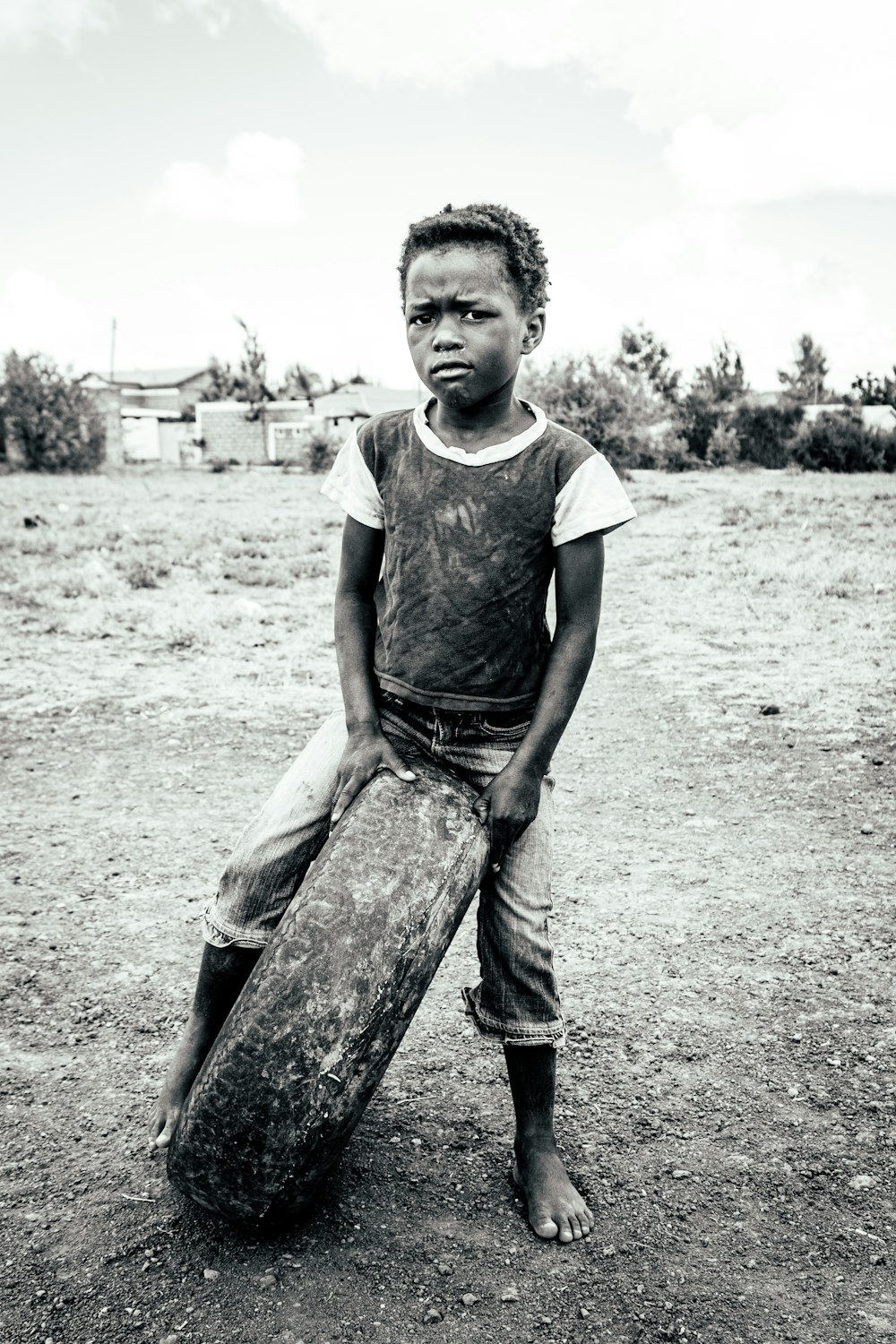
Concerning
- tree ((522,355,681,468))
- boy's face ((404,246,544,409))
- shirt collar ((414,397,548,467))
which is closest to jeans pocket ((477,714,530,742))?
shirt collar ((414,397,548,467))

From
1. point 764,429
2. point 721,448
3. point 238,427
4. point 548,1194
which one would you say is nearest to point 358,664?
point 548,1194

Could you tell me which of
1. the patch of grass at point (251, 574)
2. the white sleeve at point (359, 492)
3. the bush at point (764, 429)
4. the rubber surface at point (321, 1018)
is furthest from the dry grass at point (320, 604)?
the bush at point (764, 429)

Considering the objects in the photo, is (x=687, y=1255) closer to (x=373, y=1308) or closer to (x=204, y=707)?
(x=373, y=1308)

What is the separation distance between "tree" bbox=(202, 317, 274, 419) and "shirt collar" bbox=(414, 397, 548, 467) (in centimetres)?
4784

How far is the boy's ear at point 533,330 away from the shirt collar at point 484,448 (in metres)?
0.17

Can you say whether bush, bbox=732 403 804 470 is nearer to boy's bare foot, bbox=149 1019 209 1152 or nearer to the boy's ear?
the boy's ear

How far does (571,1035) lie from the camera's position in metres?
2.93

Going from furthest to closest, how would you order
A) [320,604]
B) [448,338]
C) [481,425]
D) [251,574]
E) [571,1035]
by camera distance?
[251,574] → [320,604] → [571,1035] → [481,425] → [448,338]

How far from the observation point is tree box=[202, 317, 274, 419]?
5362 cm

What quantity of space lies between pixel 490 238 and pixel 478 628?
775 mm

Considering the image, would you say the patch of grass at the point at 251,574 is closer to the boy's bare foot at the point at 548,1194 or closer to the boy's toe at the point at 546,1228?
the boy's bare foot at the point at 548,1194

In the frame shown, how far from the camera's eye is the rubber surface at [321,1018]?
1.94 meters

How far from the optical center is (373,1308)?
1.93 meters

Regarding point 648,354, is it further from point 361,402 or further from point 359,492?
point 359,492
